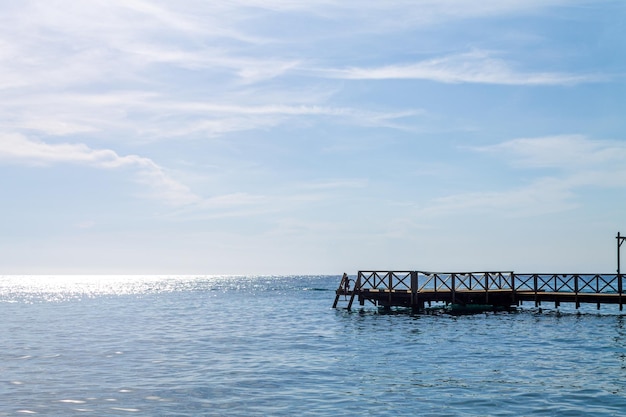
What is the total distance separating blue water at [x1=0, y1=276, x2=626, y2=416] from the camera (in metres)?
18.2

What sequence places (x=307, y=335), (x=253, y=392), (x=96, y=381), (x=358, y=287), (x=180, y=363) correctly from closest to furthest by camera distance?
(x=253, y=392) < (x=96, y=381) < (x=180, y=363) < (x=307, y=335) < (x=358, y=287)

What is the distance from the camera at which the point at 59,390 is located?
20781 mm

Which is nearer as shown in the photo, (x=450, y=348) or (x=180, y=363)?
(x=180, y=363)

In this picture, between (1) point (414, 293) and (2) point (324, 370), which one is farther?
(1) point (414, 293)

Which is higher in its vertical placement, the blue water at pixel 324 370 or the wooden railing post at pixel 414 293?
the wooden railing post at pixel 414 293

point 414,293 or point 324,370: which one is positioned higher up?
point 414,293

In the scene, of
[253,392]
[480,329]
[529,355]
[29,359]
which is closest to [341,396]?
[253,392]

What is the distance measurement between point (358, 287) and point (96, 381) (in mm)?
29967

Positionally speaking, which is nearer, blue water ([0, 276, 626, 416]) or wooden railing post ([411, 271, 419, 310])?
blue water ([0, 276, 626, 416])

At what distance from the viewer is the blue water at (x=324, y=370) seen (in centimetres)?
1816

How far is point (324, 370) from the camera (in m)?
24.1

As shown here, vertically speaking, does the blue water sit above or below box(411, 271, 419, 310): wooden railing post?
below

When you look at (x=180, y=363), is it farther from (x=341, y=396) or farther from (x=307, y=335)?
(x=307, y=335)

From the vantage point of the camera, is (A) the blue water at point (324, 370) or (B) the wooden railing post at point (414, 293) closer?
(A) the blue water at point (324, 370)
